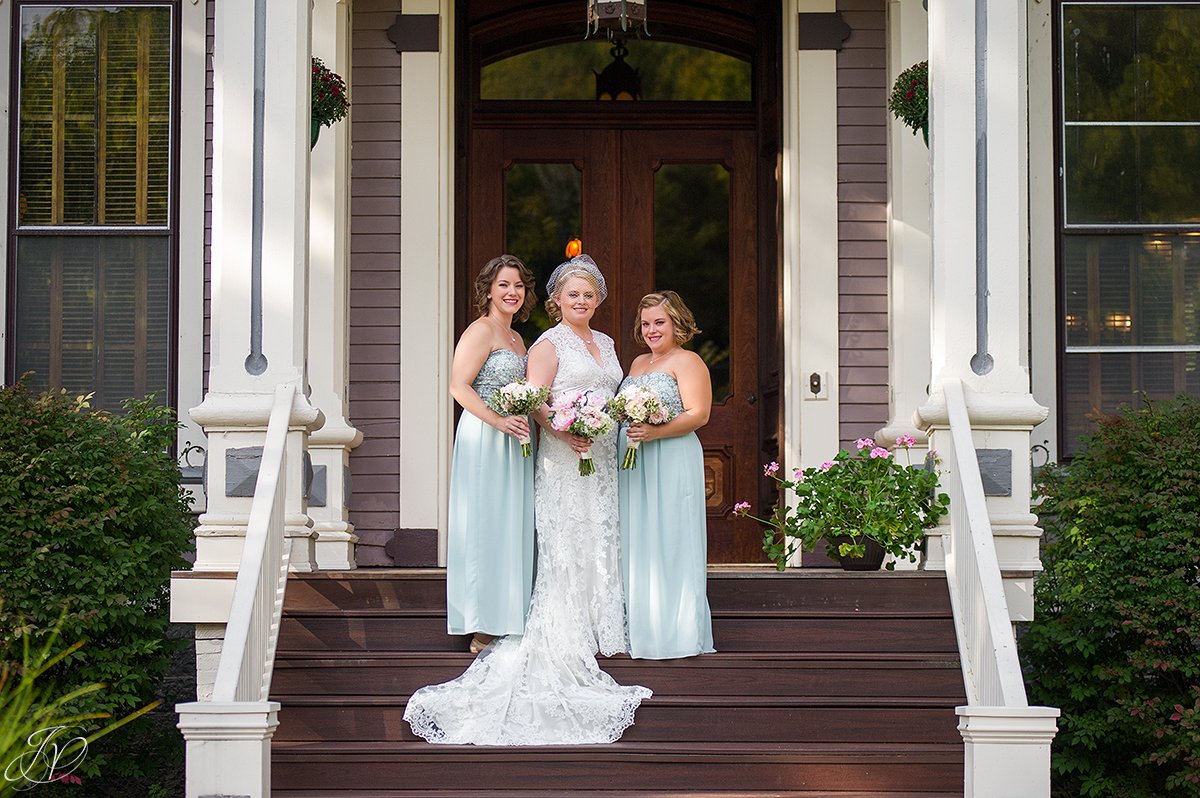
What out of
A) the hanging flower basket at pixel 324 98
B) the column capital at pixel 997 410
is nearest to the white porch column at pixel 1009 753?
the column capital at pixel 997 410

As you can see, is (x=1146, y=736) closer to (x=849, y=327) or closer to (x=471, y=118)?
(x=849, y=327)

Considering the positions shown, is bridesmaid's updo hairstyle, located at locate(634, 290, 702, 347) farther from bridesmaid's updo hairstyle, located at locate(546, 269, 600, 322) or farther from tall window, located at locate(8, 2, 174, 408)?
tall window, located at locate(8, 2, 174, 408)

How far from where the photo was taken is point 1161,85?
9102 mm

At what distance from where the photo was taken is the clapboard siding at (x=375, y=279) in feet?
29.4

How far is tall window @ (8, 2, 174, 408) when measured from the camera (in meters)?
9.05

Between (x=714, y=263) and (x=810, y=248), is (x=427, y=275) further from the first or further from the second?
(x=810, y=248)

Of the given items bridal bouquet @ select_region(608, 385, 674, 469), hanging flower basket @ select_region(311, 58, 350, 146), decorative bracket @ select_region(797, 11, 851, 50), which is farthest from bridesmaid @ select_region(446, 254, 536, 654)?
decorative bracket @ select_region(797, 11, 851, 50)

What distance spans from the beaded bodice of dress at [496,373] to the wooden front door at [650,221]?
2.64 m

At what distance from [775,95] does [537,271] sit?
1751 mm

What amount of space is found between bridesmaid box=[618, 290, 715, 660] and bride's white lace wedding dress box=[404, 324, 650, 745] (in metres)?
0.10

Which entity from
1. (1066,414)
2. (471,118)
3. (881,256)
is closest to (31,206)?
(471,118)

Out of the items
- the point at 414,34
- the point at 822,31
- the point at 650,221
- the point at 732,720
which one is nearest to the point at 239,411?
the point at 732,720

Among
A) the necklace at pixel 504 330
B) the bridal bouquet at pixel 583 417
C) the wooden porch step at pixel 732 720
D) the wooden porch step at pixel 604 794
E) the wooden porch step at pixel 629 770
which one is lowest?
the wooden porch step at pixel 604 794

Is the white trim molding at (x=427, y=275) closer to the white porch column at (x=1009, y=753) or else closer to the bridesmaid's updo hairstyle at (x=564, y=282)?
the bridesmaid's updo hairstyle at (x=564, y=282)
